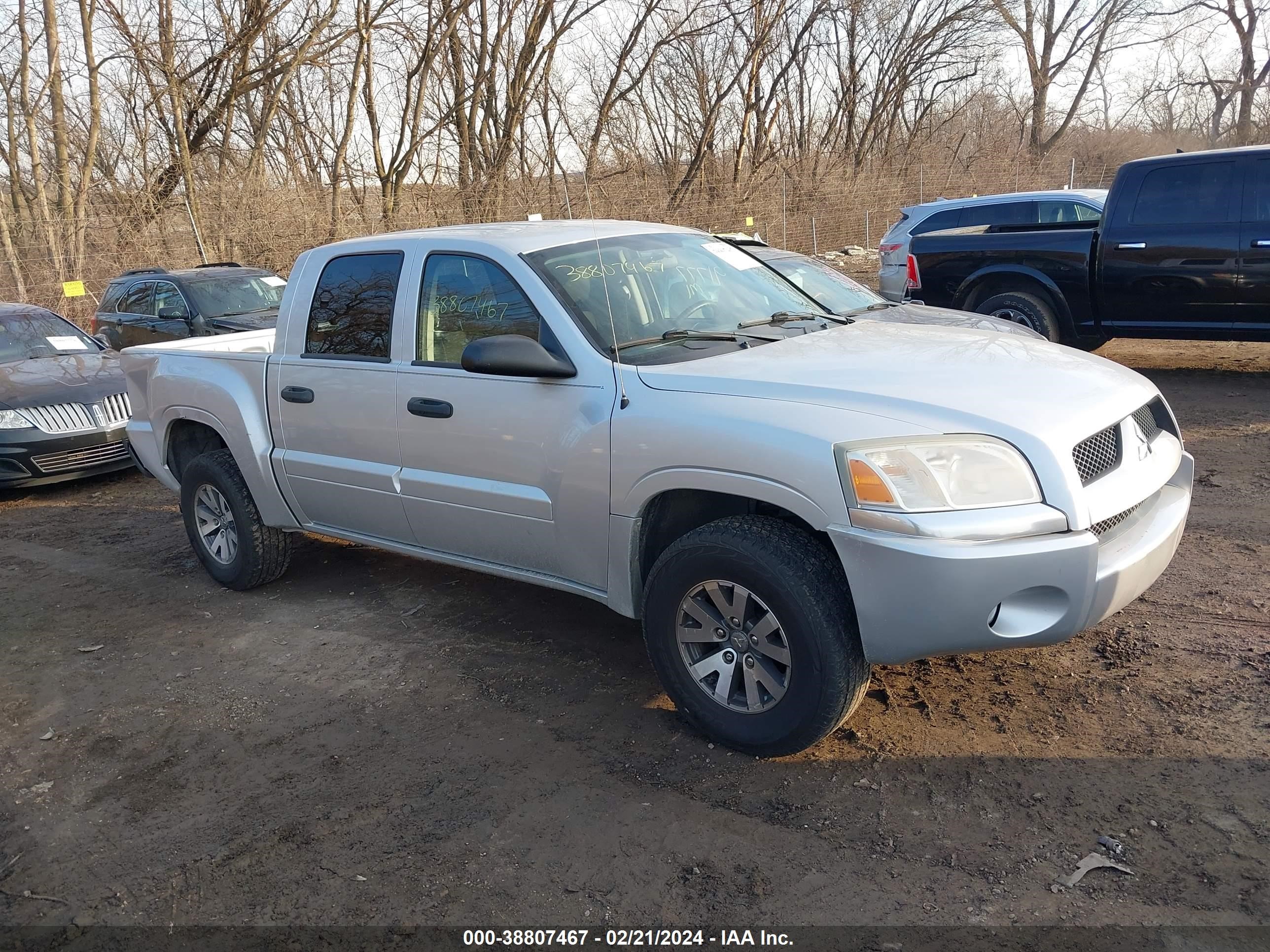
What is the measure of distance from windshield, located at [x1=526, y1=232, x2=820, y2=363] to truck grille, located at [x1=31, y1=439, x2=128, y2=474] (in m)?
5.77

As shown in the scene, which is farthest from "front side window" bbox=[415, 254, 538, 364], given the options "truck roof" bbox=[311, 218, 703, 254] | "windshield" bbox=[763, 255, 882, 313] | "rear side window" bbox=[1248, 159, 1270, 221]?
"rear side window" bbox=[1248, 159, 1270, 221]

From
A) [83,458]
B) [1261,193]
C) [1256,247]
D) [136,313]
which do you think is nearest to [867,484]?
[1256,247]

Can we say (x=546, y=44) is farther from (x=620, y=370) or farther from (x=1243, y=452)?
(x=620, y=370)

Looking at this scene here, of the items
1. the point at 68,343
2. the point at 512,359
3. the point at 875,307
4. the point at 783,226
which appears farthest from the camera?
the point at 783,226

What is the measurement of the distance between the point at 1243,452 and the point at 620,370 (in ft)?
16.5

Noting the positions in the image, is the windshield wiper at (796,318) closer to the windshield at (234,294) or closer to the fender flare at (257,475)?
the fender flare at (257,475)

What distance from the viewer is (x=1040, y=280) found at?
9367 mm

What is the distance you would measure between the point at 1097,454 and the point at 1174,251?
20.5 feet

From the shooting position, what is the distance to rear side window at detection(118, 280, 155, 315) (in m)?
12.2

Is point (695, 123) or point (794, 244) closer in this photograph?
point (794, 244)

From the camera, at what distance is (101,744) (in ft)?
13.5

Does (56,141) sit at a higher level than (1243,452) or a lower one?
higher

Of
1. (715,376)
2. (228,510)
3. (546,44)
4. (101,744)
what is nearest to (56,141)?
(546,44)

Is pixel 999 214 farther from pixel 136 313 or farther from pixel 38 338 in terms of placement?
pixel 38 338
